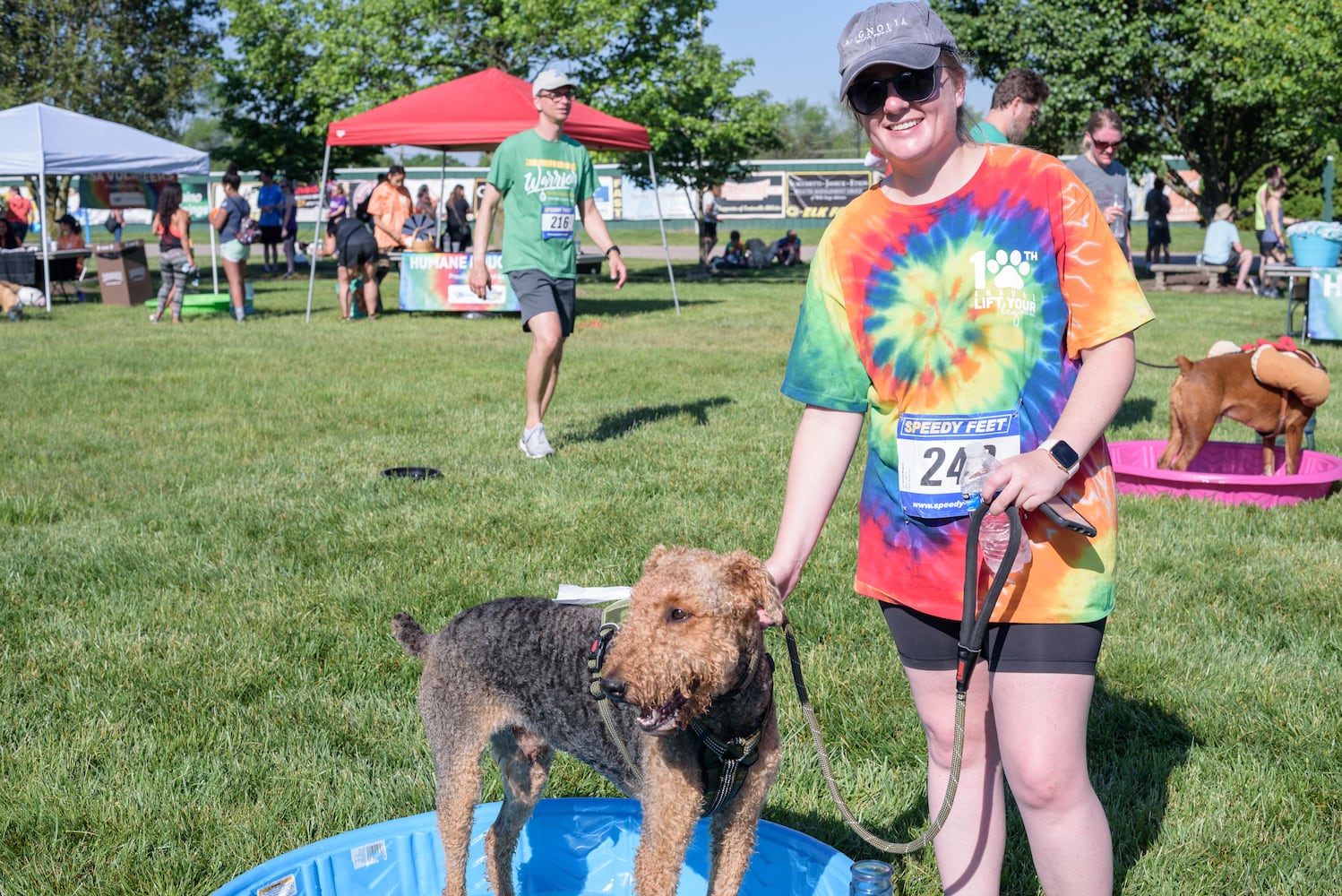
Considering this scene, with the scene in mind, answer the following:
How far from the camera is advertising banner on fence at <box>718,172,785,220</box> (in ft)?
146

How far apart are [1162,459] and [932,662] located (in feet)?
18.5

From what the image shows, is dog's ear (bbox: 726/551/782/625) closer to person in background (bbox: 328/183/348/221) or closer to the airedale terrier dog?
the airedale terrier dog

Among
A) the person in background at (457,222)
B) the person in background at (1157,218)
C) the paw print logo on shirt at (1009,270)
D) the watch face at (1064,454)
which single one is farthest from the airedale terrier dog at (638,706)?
the person in background at (1157,218)

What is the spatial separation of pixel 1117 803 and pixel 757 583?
1.82 meters

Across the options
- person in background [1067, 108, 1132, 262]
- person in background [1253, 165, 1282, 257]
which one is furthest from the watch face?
person in background [1253, 165, 1282, 257]

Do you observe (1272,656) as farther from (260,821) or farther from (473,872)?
(260,821)

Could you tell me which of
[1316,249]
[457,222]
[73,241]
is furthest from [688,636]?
[73,241]

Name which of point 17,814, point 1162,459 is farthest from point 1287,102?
point 17,814

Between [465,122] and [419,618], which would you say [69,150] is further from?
[419,618]

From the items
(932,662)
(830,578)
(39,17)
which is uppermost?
(39,17)

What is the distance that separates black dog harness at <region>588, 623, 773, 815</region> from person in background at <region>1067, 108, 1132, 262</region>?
20.3 ft

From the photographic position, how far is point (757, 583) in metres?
2.31

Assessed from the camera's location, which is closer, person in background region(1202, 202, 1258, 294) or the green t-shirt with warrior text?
the green t-shirt with warrior text

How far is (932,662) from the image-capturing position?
2551mm
